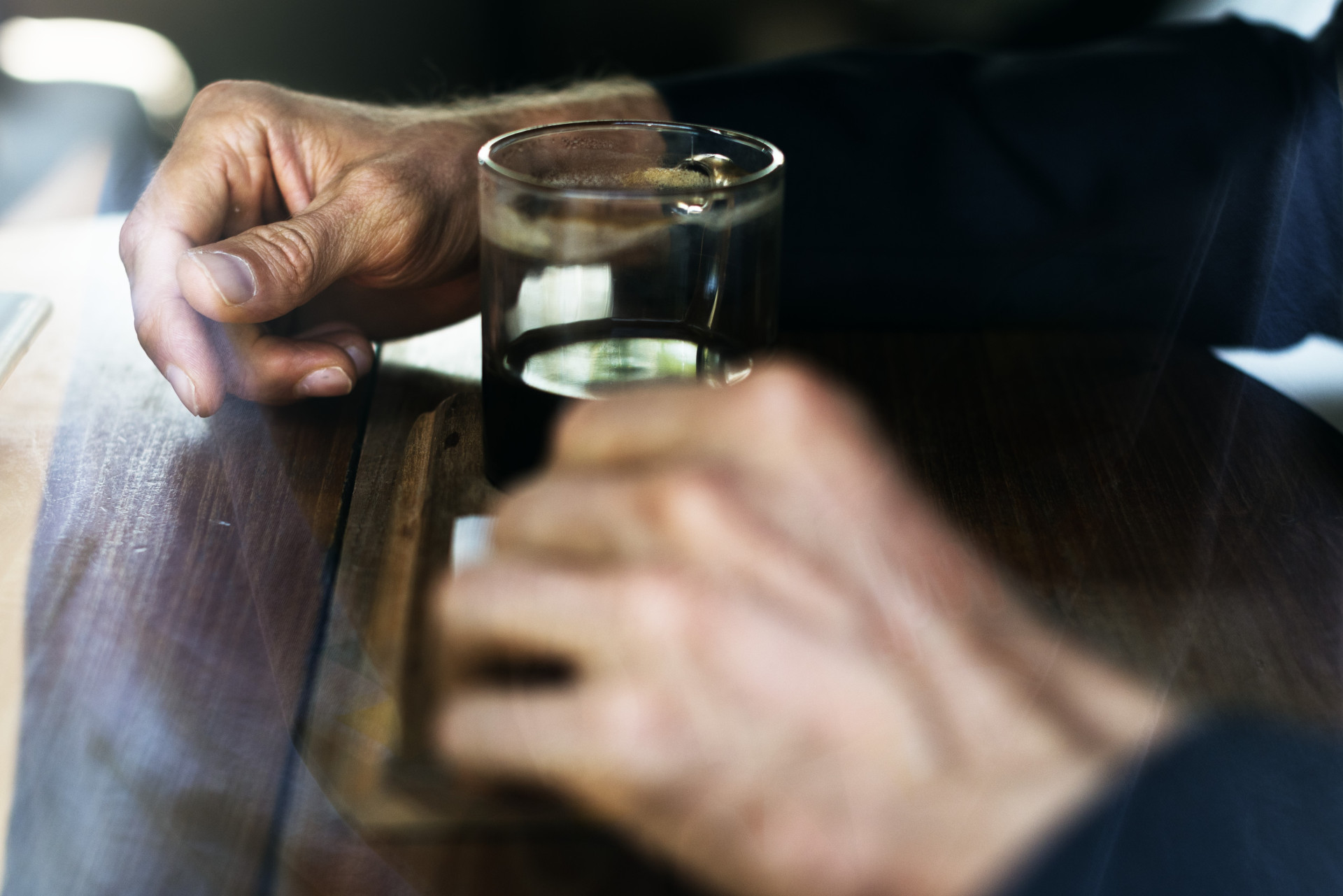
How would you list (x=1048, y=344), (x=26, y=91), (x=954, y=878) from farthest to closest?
(x=26, y=91) → (x=1048, y=344) → (x=954, y=878)

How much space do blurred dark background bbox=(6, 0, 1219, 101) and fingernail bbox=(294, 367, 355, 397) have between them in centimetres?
81

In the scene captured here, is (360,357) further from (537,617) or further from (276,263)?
(537,617)

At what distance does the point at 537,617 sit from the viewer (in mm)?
191

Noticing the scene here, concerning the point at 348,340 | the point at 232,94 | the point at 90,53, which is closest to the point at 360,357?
the point at 348,340

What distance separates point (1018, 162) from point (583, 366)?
29 cm

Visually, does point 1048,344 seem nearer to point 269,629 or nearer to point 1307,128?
point 1307,128

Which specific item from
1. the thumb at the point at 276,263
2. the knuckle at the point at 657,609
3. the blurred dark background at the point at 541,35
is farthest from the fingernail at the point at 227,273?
the blurred dark background at the point at 541,35

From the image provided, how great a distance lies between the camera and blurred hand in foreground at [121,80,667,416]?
0.35 metres

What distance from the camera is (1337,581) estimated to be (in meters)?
0.27

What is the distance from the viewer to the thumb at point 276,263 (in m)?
0.33

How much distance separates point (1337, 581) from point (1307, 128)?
26 centimetres

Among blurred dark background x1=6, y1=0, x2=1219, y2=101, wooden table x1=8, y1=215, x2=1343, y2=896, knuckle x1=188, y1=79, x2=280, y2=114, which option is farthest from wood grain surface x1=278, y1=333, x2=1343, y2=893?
blurred dark background x1=6, y1=0, x2=1219, y2=101

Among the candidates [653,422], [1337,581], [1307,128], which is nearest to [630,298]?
[653,422]

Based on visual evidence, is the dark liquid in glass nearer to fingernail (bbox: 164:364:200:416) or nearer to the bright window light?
fingernail (bbox: 164:364:200:416)
